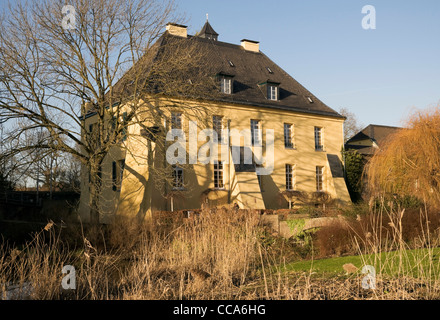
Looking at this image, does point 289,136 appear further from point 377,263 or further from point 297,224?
point 377,263

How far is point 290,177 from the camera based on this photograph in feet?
96.7

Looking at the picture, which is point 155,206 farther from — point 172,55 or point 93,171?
point 172,55

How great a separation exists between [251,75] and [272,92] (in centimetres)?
185

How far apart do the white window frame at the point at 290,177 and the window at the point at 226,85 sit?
602 cm

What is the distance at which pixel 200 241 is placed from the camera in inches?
436

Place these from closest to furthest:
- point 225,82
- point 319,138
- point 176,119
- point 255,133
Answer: point 176,119, point 225,82, point 255,133, point 319,138

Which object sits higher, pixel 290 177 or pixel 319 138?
→ pixel 319 138

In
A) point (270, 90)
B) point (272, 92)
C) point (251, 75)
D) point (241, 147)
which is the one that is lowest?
point (241, 147)

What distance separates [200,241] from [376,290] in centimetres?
495

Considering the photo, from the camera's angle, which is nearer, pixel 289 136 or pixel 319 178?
pixel 289 136

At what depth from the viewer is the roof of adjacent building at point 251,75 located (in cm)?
2809

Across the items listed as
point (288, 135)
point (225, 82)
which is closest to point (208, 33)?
point (225, 82)

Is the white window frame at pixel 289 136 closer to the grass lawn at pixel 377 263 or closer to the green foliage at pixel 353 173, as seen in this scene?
the green foliage at pixel 353 173

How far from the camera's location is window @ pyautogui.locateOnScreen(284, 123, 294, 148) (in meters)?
29.6
